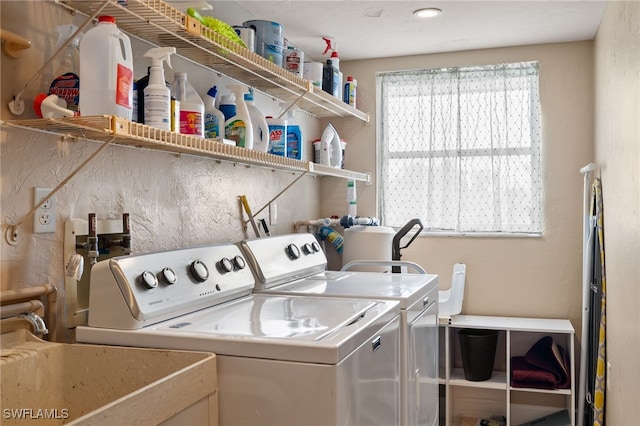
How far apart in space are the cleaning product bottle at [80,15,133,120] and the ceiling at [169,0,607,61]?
1146mm

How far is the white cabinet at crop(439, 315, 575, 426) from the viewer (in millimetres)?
3412

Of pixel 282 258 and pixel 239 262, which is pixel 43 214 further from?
pixel 282 258

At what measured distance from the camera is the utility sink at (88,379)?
135 centimetres

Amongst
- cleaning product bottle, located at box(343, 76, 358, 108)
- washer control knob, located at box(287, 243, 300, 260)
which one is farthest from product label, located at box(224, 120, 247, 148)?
cleaning product bottle, located at box(343, 76, 358, 108)

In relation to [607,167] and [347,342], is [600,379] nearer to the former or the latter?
[607,167]

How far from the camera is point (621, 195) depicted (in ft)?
8.02

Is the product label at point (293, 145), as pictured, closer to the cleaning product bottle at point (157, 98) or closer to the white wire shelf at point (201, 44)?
the white wire shelf at point (201, 44)

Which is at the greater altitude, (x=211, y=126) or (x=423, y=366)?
(x=211, y=126)

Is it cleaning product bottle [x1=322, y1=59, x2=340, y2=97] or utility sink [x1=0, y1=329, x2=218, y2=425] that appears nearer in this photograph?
utility sink [x1=0, y1=329, x2=218, y2=425]

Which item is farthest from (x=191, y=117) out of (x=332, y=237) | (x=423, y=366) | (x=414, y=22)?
(x=332, y=237)

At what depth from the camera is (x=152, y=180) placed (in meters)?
2.11

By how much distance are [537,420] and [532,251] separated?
1.05 meters

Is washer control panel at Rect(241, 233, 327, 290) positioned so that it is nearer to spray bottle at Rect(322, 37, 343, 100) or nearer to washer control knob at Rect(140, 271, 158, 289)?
washer control knob at Rect(140, 271, 158, 289)

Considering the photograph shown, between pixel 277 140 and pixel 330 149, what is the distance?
2.94 feet
